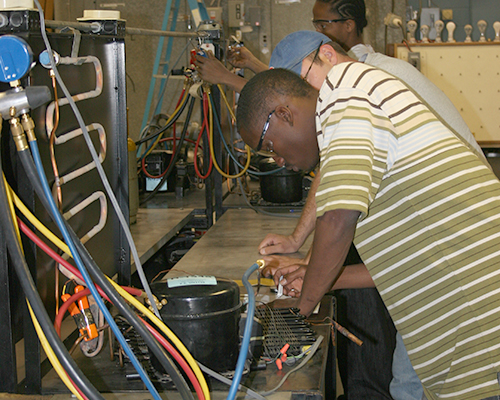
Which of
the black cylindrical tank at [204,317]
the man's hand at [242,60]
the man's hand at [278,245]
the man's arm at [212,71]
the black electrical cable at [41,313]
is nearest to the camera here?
the black electrical cable at [41,313]

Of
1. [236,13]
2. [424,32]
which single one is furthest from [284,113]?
[424,32]

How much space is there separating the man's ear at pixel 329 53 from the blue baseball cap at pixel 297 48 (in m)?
0.02

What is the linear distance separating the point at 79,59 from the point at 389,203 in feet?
2.20

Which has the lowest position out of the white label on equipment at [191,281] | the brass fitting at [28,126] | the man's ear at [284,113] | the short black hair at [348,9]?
the white label on equipment at [191,281]

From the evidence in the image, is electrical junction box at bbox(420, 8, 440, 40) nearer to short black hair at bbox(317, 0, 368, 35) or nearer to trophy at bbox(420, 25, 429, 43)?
trophy at bbox(420, 25, 429, 43)

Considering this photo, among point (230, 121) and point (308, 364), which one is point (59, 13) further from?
point (308, 364)

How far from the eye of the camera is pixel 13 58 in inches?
30.5

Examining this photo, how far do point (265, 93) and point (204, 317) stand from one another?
0.49 metres

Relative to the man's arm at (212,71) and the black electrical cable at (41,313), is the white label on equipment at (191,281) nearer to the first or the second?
the black electrical cable at (41,313)

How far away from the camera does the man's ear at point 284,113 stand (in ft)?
3.90

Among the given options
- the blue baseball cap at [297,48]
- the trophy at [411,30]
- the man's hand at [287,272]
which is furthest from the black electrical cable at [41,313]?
the trophy at [411,30]

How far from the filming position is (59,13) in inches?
179

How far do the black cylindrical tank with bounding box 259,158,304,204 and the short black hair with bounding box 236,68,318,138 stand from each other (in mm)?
1495

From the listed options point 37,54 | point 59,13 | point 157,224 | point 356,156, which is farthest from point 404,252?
point 59,13
